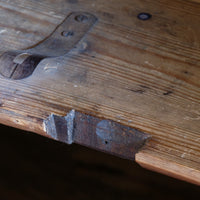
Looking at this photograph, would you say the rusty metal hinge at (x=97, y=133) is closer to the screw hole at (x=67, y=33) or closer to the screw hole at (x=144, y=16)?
the screw hole at (x=67, y=33)

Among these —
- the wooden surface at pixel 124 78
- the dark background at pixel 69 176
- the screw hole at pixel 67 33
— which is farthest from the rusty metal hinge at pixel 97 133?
the dark background at pixel 69 176

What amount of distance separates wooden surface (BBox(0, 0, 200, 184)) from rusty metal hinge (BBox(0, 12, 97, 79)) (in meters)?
0.02

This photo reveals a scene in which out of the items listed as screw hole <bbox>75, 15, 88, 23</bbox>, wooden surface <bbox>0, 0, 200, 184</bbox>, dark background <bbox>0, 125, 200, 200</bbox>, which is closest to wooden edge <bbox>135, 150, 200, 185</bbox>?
wooden surface <bbox>0, 0, 200, 184</bbox>

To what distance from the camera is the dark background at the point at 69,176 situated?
1944 millimetres

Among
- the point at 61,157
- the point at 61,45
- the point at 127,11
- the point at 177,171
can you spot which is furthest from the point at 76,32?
the point at 61,157

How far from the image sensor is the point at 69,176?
1986 mm

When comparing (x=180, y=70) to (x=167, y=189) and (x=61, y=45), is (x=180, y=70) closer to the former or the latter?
(x=61, y=45)

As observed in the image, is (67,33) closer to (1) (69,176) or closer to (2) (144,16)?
(2) (144,16)

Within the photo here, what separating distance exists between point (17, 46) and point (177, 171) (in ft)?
1.44

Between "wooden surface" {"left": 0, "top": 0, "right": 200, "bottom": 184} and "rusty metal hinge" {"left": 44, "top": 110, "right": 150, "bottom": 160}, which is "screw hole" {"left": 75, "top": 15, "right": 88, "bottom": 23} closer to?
"wooden surface" {"left": 0, "top": 0, "right": 200, "bottom": 184}

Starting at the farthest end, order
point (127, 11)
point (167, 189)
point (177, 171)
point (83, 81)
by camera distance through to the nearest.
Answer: point (167, 189) < point (127, 11) < point (83, 81) < point (177, 171)

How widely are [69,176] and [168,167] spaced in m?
1.50

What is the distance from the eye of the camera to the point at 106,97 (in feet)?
2.10

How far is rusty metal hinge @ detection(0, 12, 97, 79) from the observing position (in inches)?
27.6
